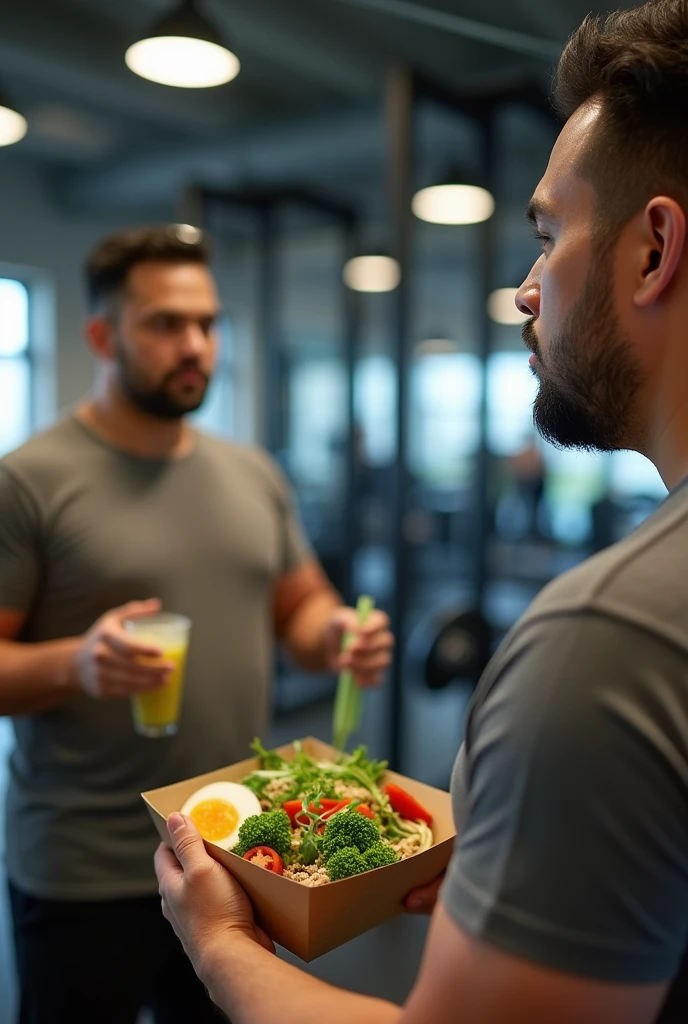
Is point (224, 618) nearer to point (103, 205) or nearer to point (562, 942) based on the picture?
point (562, 942)

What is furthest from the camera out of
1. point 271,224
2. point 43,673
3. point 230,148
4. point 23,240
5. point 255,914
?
point 23,240

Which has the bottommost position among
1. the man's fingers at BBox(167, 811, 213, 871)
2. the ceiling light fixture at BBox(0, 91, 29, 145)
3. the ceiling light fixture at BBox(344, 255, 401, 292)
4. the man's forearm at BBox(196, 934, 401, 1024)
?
the man's forearm at BBox(196, 934, 401, 1024)

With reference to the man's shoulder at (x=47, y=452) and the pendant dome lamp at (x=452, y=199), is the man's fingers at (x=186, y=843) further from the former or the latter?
the pendant dome lamp at (x=452, y=199)

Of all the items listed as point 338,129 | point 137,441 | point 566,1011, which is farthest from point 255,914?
point 338,129

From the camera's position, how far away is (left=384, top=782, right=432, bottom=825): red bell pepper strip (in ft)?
3.63

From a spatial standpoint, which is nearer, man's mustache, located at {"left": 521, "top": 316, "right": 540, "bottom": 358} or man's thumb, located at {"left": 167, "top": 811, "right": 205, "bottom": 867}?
man's mustache, located at {"left": 521, "top": 316, "right": 540, "bottom": 358}

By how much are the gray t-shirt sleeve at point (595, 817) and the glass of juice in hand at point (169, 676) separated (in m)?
1.02

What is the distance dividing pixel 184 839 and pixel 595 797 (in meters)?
0.55

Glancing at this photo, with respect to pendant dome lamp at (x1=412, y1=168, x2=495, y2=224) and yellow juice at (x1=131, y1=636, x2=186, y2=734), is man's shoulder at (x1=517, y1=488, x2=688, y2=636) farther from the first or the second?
pendant dome lamp at (x1=412, y1=168, x2=495, y2=224)

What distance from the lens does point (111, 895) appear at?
1.58 metres

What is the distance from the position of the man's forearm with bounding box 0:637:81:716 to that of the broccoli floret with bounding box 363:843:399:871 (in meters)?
0.79

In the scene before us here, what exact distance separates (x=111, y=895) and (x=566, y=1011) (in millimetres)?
1225

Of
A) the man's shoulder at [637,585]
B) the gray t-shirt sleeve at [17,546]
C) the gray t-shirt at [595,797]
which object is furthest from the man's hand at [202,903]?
the gray t-shirt sleeve at [17,546]

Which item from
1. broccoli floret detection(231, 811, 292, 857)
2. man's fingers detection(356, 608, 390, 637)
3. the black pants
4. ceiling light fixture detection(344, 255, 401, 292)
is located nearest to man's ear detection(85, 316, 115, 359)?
man's fingers detection(356, 608, 390, 637)
